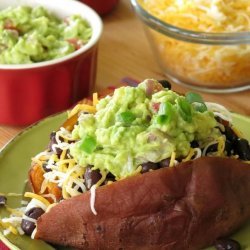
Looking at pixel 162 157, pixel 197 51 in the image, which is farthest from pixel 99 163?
pixel 197 51

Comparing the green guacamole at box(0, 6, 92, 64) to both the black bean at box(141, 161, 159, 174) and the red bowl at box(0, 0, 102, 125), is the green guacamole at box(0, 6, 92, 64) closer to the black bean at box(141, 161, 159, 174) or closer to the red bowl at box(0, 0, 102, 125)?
the red bowl at box(0, 0, 102, 125)

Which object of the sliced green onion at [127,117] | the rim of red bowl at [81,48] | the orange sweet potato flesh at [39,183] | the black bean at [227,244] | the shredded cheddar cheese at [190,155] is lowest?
the rim of red bowl at [81,48]

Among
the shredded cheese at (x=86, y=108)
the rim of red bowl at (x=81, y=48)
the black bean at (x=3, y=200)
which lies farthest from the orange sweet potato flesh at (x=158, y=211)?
the rim of red bowl at (x=81, y=48)

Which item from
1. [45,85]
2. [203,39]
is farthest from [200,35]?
[45,85]

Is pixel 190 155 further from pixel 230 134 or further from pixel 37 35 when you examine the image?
pixel 37 35

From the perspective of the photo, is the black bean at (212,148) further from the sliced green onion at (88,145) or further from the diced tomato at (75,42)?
the diced tomato at (75,42)

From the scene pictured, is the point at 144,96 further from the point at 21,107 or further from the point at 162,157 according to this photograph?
the point at 21,107

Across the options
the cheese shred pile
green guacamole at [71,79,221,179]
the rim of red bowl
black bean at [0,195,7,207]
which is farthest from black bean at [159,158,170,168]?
the cheese shred pile
